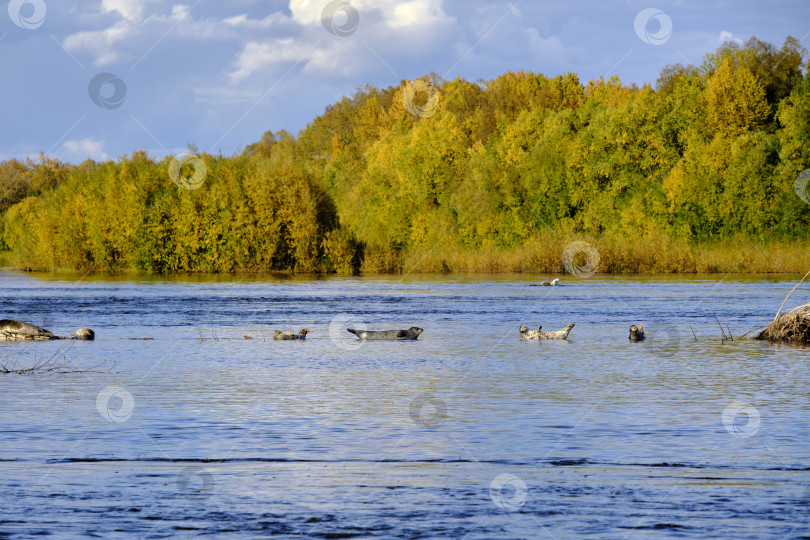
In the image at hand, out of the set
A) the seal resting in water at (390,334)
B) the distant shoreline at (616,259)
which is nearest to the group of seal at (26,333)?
the seal resting in water at (390,334)

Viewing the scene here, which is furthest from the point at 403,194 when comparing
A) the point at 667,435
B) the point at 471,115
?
the point at 667,435

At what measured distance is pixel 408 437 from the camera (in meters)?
14.3

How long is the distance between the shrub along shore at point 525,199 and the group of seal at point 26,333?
170 feet

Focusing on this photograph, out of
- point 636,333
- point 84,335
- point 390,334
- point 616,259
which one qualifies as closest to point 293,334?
point 390,334

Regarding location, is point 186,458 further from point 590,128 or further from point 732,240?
point 590,128

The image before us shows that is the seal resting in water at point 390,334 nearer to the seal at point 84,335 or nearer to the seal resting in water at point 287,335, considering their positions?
the seal resting in water at point 287,335

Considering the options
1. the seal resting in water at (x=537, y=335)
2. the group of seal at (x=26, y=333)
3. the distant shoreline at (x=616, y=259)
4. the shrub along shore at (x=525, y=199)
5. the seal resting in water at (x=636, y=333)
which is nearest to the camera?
the group of seal at (x=26, y=333)

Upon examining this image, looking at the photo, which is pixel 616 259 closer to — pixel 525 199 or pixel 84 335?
pixel 525 199

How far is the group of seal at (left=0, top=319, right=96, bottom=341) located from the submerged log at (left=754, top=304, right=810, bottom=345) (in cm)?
1882

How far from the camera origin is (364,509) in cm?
1033

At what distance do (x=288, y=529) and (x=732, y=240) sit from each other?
265 ft

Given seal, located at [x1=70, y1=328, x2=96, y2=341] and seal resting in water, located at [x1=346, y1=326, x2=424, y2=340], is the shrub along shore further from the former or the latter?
seal, located at [x1=70, y1=328, x2=96, y2=341]

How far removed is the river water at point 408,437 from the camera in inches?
396

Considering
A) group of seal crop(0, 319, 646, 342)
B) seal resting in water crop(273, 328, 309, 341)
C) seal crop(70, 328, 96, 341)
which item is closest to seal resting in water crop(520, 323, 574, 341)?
group of seal crop(0, 319, 646, 342)
